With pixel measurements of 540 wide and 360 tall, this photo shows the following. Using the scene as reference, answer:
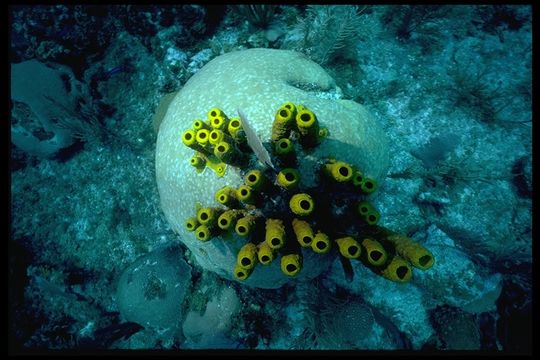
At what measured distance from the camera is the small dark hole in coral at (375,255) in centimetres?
201

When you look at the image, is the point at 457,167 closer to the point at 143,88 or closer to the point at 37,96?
the point at 143,88

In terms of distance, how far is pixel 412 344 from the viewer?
326 cm

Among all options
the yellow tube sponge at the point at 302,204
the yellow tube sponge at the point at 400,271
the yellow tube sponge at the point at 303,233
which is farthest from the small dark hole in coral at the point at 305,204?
the yellow tube sponge at the point at 400,271

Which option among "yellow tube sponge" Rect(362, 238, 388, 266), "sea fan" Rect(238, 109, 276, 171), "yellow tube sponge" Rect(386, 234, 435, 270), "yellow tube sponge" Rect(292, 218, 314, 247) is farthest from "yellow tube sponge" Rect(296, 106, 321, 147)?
"yellow tube sponge" Rect(386, 234, 435, 270)

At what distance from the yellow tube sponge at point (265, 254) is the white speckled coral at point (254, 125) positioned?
48 centimetres

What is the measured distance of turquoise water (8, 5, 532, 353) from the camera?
329 centimetres

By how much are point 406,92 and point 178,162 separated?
8.99ft

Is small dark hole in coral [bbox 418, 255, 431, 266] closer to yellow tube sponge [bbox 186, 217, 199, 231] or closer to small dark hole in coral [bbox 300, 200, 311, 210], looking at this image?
small dark hole in coral [bbox 300, 200, 311, 210]

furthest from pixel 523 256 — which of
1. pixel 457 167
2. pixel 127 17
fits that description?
pixel 127 17

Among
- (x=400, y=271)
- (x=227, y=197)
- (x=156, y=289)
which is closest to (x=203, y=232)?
(x=227, y=197)

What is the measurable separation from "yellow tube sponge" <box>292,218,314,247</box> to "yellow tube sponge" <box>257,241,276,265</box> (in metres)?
0.20

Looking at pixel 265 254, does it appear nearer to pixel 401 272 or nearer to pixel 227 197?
pixel 227 197

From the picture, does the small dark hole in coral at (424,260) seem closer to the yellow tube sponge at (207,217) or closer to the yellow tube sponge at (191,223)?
the yellow tube sponge at (207,217)

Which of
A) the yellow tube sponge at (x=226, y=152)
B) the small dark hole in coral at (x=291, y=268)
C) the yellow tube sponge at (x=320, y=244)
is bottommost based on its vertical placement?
the small dark hole in coral at (x=291, y=268)
